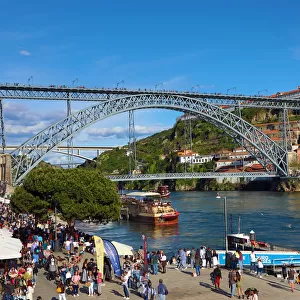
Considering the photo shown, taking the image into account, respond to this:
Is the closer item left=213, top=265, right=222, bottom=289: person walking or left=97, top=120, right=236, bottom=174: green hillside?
left=213, top=265, right=222, bottom=289: person walking

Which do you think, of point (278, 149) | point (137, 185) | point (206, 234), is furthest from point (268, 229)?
point (137, 185)

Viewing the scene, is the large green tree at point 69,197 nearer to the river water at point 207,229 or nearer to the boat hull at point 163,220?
the river water at point 207,229

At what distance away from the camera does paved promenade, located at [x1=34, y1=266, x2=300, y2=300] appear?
14.5 m

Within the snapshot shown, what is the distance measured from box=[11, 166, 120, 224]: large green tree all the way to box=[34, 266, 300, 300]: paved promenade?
8498 mm

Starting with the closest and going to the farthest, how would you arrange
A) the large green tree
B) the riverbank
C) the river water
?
the riverbank, the large green tree, the river water

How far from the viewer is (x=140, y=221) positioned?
47219 millimetres

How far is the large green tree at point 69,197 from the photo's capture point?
26125 mm

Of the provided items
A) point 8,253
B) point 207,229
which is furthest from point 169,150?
point 8,253

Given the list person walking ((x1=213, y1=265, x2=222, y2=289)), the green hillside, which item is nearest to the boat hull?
person walking ((x1=213, y1=265, x2=222, y2=289))

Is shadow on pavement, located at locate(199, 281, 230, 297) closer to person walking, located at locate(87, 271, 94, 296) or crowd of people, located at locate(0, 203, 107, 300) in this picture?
crowd of people, located at locate(0, 203, 107, 300)

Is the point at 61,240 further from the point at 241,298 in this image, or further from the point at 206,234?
the point at 206,234

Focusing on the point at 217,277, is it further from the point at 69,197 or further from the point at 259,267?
the point at 69,197

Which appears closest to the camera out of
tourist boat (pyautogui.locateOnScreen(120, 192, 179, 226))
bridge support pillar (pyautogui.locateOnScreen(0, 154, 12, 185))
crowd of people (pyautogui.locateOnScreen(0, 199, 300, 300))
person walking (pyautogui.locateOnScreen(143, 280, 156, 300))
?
person walking (pyautogui.locateOnScreen(143, 280, 156, 300))

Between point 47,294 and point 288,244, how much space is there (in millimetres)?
20101
